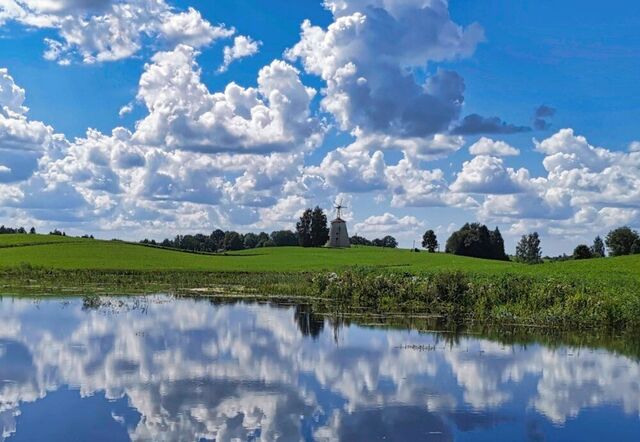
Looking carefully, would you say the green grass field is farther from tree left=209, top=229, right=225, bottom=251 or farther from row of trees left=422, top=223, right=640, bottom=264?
tree left=209, top=229, right=225, bottom=251

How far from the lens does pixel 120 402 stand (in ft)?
54.0

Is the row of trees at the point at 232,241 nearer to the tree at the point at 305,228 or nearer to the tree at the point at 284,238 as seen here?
the tree at the point at 284,238

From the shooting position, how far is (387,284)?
40.8 metres

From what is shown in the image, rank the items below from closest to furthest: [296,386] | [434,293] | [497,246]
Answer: [296,386] < [434,293] < [497,246]

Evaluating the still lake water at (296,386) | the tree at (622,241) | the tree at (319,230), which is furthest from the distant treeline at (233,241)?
the still lake water at (296,386)

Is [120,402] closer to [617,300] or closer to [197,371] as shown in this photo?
[197,371]

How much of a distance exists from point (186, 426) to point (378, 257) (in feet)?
299

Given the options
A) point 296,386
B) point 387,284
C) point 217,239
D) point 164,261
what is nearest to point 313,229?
point 217,239

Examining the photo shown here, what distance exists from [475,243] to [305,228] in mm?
34952

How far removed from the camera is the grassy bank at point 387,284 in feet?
109

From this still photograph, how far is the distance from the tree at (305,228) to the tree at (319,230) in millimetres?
759

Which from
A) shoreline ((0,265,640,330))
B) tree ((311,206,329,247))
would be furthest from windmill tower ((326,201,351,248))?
shoreline ((0,265,640,330))

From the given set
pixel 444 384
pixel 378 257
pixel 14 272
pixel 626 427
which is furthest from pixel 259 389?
pixel 378 257

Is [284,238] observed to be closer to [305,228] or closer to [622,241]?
[305,228]
